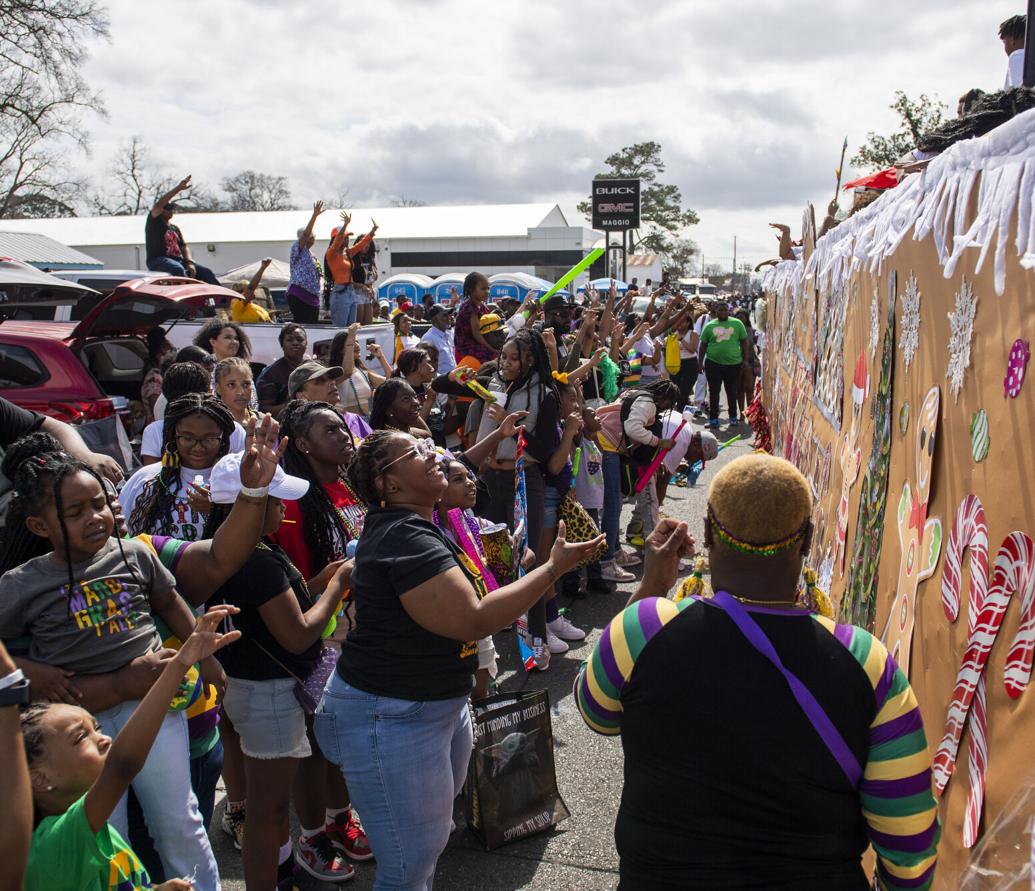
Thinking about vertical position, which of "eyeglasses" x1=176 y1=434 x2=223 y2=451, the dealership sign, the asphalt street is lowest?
the asphalt street

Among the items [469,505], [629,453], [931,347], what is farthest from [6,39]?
[931,347]

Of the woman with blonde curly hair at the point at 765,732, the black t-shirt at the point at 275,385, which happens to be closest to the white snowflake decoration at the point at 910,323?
the woman with blonde curly hair at the point at 765,732

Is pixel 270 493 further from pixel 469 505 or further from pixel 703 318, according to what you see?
pixel 703 318

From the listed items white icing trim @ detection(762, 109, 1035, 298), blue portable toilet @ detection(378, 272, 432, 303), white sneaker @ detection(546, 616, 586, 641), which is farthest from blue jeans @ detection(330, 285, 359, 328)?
blue portable toilet @ detection(378, 272, 432, 303)

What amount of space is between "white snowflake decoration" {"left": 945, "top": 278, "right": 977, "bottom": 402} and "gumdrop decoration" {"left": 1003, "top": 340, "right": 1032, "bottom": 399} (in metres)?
0.31

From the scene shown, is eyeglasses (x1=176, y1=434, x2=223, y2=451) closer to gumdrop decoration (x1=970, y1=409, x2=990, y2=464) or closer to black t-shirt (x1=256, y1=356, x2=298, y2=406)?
gumdrop decoration (x1=970, y1=409, x2=990, y2=464)

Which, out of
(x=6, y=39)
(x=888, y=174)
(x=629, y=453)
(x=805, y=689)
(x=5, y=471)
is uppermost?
(x=6, y=39)

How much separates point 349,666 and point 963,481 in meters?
1.81

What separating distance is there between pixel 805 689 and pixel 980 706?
2.18 ft

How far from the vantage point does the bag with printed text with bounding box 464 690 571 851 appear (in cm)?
375

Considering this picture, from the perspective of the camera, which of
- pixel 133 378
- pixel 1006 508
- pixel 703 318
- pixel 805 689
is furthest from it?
pixel 703 318

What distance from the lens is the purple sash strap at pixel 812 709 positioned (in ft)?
5.41

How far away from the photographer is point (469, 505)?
3877 millimetres

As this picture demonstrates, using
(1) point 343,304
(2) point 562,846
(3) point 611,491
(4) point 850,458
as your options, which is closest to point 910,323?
(4) point 850,458
